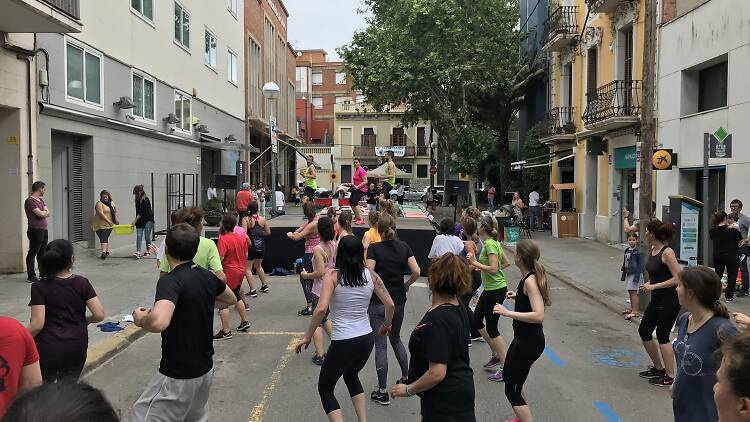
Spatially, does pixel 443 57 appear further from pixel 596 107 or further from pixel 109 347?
pixel 109 347

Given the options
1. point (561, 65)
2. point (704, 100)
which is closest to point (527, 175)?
point (561, 65)

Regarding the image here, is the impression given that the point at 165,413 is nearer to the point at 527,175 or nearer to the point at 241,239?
the point at 241,239

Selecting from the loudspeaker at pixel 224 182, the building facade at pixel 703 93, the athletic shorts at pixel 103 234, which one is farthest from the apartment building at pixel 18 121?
the building facade at pixel 703 93

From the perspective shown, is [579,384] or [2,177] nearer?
[579,384]

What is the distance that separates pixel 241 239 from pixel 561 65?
802 inches

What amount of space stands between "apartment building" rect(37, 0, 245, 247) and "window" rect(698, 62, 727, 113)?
1497 centimetres

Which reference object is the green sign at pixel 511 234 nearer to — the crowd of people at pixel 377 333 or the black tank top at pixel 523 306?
the crowd of people at pixel 377 333

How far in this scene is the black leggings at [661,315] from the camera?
6000mm

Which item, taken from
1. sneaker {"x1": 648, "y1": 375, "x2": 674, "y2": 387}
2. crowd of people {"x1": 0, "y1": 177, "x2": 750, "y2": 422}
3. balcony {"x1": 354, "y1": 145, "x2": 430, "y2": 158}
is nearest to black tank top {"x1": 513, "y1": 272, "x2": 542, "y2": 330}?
crowd of people {"x1": 0, "y1": 177, "x2": 750, "y2": 422}

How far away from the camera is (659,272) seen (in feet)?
20.3

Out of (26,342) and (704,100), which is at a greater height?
(704,100)

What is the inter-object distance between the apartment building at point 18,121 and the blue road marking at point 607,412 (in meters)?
10.9

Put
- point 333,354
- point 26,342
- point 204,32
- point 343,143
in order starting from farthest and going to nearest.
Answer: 1. point 343,143
2. point 204,32
3. point 333,354
4. point 26,342

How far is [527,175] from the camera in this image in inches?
1147
